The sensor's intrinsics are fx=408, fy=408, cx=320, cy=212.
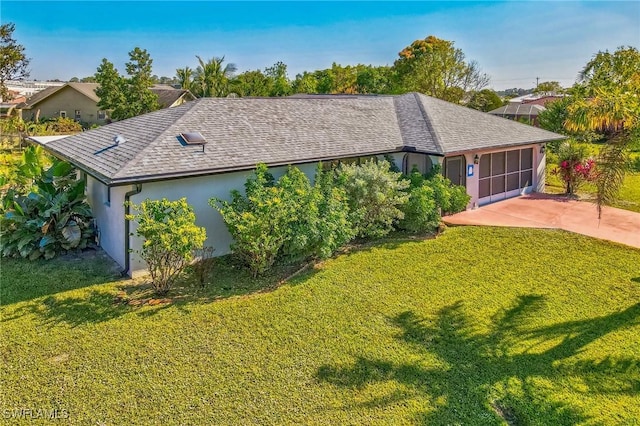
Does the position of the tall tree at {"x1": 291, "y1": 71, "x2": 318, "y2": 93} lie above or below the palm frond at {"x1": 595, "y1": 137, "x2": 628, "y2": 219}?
above

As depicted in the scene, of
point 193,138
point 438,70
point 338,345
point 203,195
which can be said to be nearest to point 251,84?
point 438,70

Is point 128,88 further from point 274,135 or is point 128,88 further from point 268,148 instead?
point 268,148

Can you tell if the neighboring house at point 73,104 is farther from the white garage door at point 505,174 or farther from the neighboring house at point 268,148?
the white garage door at point 505,174

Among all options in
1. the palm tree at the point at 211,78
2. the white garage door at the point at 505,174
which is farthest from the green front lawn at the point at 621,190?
the palm tree at the point at 211,78

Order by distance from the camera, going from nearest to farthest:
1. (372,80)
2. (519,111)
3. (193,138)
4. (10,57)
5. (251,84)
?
(193,138), (10,57), (519,111), (372,80), (251,84)


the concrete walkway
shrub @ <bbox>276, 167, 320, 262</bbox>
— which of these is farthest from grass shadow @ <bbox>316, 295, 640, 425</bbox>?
the concrete walkway

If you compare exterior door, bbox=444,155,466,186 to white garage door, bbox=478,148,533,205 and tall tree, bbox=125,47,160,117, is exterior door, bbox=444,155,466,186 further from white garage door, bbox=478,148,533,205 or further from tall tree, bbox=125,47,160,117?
tall tree, bbox=125,47,160,117

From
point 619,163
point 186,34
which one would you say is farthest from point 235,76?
point 619,163
